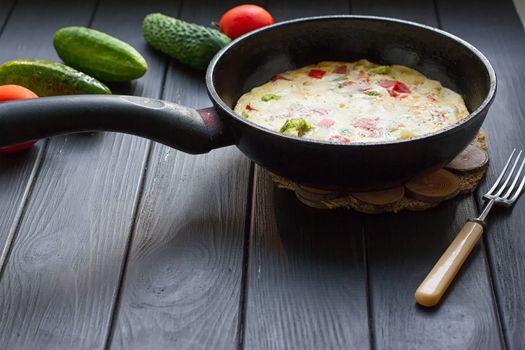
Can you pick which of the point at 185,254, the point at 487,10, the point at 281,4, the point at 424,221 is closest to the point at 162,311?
the point at 185,254

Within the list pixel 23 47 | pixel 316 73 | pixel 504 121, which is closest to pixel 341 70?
pixel 316 73

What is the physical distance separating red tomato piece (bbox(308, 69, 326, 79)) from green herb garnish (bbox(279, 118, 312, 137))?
28 cm

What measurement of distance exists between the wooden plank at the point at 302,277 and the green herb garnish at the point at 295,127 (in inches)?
5.6

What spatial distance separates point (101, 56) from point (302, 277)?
0.95m

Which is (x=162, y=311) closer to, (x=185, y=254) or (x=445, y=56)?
(x=185, y=254)

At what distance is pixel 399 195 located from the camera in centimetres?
163

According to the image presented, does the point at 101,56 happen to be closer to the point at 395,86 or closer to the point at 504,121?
the point at 395,86

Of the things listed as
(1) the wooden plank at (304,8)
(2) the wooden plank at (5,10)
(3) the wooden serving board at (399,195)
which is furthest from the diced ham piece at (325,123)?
(2) the wooden plank at (5,10)

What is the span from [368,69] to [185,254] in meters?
0.67

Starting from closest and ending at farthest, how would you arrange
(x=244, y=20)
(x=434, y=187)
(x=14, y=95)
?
(x=434, y=187)
(x=14, y=95)
(x=244, y=20)

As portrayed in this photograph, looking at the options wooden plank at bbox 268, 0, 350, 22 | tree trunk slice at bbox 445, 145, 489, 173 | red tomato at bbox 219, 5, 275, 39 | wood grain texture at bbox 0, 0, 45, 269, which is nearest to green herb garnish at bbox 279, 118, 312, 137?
tree trunk slice at bbox 445, 145, 489, 173

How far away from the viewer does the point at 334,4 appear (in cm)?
251

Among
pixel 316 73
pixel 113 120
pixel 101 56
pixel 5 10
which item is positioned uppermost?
pixel 113 120

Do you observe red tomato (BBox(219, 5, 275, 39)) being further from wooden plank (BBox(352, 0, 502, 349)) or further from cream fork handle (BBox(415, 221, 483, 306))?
cream fork handle (BBox(415, 221, 483, 306))
